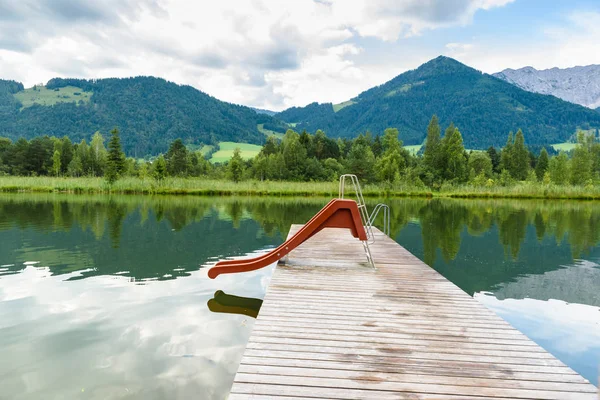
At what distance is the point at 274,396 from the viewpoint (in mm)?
2873

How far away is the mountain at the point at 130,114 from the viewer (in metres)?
121

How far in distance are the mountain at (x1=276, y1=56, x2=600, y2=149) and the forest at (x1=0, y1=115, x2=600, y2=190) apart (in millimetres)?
92570

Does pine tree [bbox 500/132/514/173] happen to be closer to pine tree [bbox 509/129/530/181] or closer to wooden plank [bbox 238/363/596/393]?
pine tree [bbox 509/129/530/181]

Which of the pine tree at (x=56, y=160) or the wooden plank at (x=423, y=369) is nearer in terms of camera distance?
the wooden plank at (x=423, y=369)

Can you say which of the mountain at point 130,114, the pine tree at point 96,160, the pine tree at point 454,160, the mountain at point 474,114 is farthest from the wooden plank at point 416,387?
the mountain at point 474,114

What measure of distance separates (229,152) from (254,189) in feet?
245

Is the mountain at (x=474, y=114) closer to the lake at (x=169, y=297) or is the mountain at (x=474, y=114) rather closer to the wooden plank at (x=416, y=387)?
the lake at (x=169, y=297)

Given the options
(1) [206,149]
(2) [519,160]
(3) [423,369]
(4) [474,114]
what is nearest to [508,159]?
(2) [519,160]

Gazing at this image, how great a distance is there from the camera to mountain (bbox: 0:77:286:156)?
12081cm

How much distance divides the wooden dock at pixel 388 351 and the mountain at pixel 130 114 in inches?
4762

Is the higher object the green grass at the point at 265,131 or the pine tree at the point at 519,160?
the green grass at the point at 265,131

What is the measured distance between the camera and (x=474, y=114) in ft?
535

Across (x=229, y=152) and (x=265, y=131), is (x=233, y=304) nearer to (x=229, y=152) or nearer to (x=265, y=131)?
(x=229, y=152)

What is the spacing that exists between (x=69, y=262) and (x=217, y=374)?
7.32 m
